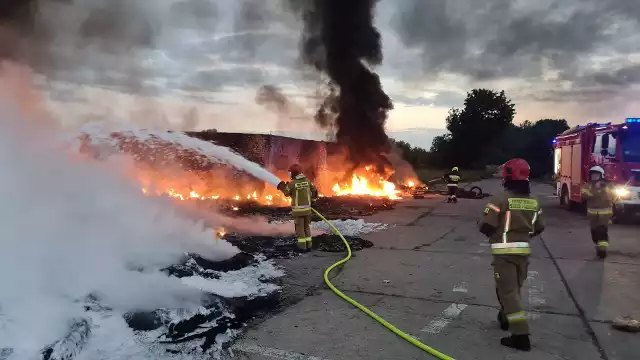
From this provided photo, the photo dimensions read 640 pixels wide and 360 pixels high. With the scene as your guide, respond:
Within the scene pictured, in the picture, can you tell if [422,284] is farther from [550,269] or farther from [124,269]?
[124,269]

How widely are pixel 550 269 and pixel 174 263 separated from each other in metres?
5.85

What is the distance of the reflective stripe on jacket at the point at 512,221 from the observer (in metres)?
4.71

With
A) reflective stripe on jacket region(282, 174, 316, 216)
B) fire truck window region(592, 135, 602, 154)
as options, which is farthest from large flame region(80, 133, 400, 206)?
fire truck window region(592, 135, 602, 154)

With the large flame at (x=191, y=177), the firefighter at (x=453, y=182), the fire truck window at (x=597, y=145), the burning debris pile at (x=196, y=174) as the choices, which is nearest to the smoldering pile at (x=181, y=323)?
the burning debris pile at (x=196, y=174)

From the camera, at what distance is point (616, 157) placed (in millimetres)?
13859

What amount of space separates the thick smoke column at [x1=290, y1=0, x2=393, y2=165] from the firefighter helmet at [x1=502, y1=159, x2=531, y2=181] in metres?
16.3

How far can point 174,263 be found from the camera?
6.89 meters

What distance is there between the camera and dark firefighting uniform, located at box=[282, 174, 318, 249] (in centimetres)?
938

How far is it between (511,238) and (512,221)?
16 cm

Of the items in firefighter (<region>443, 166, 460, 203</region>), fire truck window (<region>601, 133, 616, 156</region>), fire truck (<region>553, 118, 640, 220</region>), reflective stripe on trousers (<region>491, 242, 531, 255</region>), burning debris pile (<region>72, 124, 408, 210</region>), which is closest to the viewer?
reflective stripe on trousers (<region>491, 242, 531, 255</region>)

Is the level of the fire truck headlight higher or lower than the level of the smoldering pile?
higher

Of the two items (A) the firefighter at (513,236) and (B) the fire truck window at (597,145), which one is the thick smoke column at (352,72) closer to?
(B) the fire truck window at (597,145)

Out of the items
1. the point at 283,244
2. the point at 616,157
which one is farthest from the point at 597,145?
the point at 283,244

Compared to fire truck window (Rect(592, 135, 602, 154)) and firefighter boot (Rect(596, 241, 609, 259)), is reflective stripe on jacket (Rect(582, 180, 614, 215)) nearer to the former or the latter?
firefighter boot (Rect(596, 241, 609, 259))
